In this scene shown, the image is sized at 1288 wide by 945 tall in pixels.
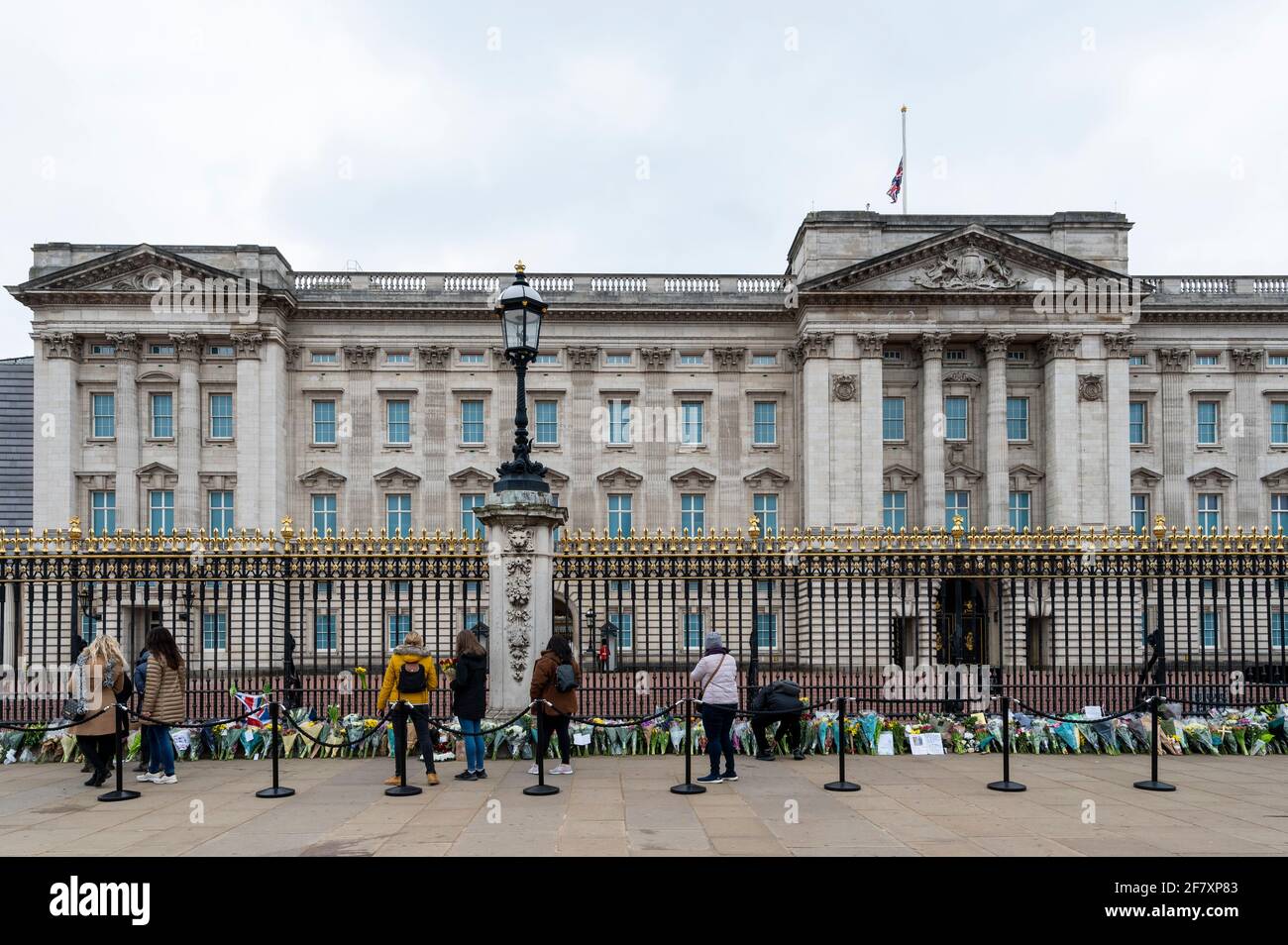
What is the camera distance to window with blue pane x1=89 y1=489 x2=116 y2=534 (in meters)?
40.7

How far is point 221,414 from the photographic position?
137 ft

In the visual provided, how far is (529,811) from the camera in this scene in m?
10.7

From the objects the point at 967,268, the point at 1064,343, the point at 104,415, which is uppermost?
the point at 967,268

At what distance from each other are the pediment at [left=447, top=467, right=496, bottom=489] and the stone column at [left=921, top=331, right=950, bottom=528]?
17.5 m

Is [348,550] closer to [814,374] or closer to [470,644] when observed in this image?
[470,644]

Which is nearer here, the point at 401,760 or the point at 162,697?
the point at 401,760

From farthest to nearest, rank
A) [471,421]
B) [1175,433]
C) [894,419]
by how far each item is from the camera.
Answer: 1. [1175,433]
2. [471,421]
3. [894,419]

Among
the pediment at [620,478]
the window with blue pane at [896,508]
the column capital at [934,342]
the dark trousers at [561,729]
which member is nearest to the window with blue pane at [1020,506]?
the window with blue pane at [896,508]

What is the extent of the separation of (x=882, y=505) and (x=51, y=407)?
32868 mm

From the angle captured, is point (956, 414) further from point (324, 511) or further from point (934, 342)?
point (324, 511)

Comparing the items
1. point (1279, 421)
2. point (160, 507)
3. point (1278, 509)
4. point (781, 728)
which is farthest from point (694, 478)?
point (781, 728)

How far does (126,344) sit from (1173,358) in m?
42.7

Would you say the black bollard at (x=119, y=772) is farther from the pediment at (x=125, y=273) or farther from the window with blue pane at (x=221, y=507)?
the pediment at (x=125, y=273)

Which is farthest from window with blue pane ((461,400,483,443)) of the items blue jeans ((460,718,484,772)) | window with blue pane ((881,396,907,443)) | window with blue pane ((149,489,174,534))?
blue jeans ((460,718,484,772))
